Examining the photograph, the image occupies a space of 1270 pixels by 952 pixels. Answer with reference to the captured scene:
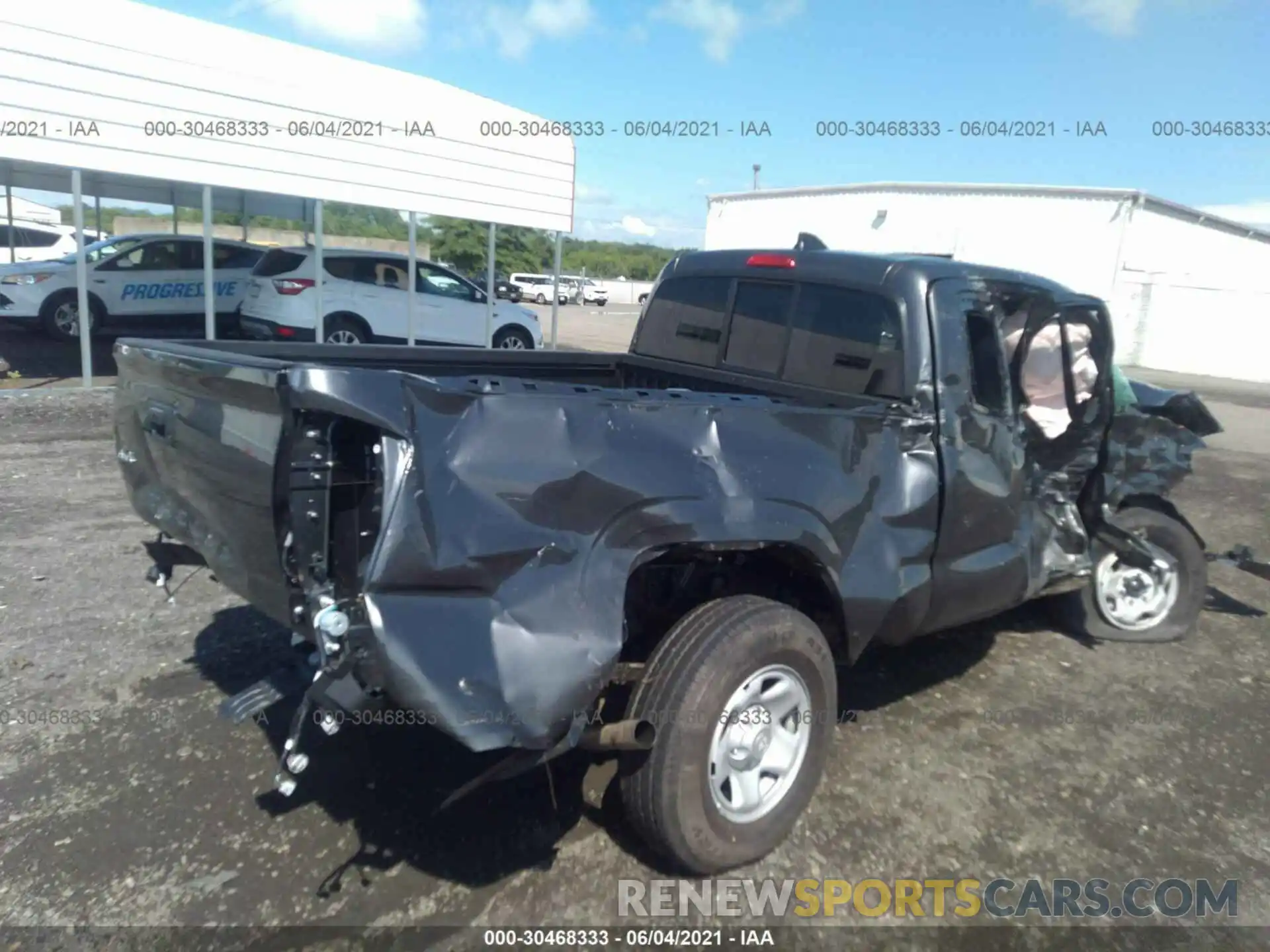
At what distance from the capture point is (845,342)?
391cm

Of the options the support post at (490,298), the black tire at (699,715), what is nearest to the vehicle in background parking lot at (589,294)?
the support post at (490,298)

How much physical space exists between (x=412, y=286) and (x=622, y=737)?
11.3 metres

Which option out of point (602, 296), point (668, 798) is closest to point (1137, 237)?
point (602, 296)

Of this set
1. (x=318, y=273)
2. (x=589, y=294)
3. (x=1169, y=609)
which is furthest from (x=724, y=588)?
(x=589, y=294)

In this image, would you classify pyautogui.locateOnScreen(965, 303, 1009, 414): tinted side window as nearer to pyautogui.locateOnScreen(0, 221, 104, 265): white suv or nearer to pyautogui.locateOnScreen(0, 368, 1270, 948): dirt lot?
pyautogui.locateOnScreen(0, 368, 1270, 948): dirt lot

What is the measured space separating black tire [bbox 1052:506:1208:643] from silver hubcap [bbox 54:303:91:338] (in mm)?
14284

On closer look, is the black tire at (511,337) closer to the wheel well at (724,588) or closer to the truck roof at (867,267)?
the truck roof at (867,267)

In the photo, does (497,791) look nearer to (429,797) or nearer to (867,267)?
(429,797)

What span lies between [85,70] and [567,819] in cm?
1004

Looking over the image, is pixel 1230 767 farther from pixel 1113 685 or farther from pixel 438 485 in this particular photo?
pixel 438 485

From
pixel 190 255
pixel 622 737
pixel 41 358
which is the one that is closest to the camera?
pixel 622 737

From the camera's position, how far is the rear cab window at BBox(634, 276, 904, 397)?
3781 mm

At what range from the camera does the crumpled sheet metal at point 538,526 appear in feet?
7.60

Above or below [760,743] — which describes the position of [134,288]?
above
